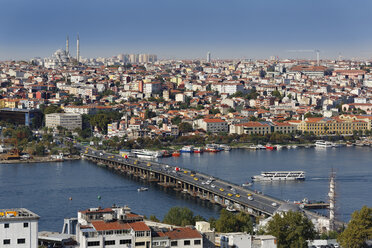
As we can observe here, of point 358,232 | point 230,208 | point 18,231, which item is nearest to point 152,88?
point 230,208

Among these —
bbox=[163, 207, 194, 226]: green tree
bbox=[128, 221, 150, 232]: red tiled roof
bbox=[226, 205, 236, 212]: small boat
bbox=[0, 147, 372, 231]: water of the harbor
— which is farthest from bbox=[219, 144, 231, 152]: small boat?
bbox=[128, 221, 150, 232]: red tiled roof

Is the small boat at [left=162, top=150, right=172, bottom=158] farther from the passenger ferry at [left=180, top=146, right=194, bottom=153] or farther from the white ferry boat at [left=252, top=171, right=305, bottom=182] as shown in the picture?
the white ferry boat at [left=252, top=171, right=305, bottom=182]

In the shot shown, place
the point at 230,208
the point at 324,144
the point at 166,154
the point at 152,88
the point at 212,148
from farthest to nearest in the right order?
the point at 152,88 → the point at 324,144 → the point at 212,148 → the point at 166,154 → the point at 230,208

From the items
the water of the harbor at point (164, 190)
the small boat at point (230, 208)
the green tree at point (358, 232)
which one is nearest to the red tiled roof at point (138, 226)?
the green tree at point (358, 232)

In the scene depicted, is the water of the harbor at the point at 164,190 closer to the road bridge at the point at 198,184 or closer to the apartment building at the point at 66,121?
the road bridge at the point at 198,184

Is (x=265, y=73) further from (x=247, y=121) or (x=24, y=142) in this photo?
(x=24, y=142)

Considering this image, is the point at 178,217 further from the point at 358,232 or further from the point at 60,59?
the point at 60,59
